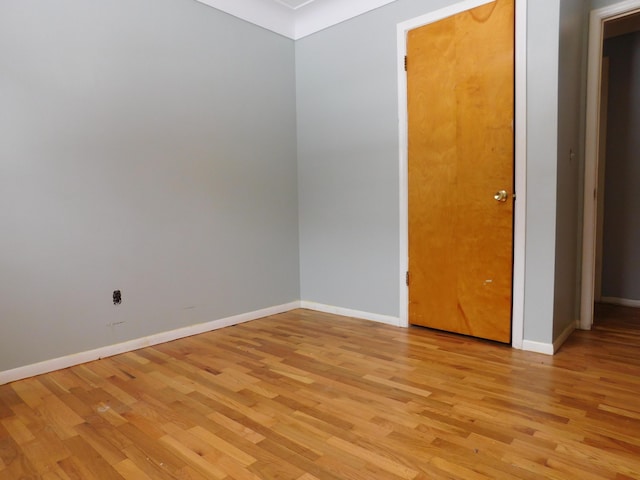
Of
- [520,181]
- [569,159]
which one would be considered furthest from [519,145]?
[569,159]

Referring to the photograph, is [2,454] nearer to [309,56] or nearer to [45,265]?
[45,265]

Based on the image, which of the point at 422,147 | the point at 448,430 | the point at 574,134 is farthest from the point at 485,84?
the point at 448,430

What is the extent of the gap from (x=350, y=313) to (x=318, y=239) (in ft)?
2.26

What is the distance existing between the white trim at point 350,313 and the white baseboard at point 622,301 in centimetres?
212

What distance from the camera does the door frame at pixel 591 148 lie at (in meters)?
2.83

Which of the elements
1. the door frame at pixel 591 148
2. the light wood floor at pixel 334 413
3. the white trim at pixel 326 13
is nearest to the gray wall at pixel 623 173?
the door frame at pixel 591 148

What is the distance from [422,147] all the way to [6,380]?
282cm

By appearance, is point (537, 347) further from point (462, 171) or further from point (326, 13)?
point (326, 13)

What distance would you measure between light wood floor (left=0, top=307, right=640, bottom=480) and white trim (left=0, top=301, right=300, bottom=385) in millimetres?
59

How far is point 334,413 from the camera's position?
5.93 feet

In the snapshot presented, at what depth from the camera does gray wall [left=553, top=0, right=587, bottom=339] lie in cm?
247

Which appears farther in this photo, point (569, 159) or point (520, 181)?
point (569, 159)

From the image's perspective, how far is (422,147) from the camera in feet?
9.57

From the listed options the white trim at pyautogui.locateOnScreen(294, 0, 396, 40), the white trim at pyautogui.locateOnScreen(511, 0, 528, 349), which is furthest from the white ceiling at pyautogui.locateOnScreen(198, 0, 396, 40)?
the white trim at pyautogui.locateOnScreen(511, 0, 528, 349)
